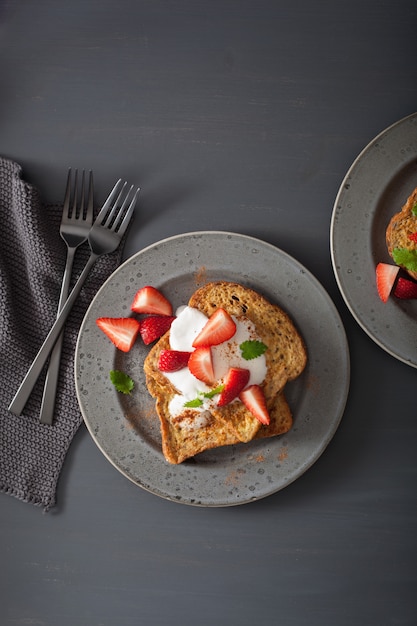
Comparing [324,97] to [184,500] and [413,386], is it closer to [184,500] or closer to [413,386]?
[413,386]

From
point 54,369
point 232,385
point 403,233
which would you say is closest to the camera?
point 232,385

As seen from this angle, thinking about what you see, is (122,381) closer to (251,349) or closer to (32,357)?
(32,357)

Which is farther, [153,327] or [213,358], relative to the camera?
[153,327]

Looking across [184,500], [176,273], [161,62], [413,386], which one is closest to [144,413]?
[184,500]

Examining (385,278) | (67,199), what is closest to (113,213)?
(67,199)

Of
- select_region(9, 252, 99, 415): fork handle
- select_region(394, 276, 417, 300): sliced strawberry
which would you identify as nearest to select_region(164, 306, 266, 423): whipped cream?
select_region(9, 252, 99, 415): fork handle

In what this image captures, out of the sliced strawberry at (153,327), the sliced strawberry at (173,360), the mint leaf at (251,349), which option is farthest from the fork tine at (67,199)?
the mint leaf at (251,349)
